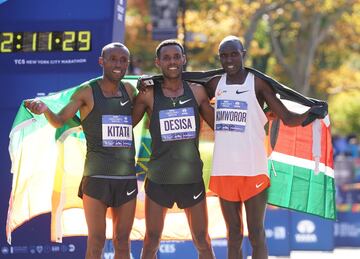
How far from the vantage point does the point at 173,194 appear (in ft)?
23.8

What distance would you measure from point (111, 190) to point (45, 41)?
8.56 ft

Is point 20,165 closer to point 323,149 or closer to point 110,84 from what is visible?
point 110,84

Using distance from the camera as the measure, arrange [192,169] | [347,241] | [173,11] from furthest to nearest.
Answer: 1. [173,11]
2. [347,241]
3. [192,169]

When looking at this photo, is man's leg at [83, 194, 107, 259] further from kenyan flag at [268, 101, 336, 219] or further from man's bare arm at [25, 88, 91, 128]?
kenyan flag at [268, 101, 336, 219]

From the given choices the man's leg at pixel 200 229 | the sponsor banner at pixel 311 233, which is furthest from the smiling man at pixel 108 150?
the sponsor banner at pixel 311 233

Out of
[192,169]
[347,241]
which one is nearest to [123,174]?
[192,169]

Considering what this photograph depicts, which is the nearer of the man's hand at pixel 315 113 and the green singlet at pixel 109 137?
the green singlet at pixel 109 137

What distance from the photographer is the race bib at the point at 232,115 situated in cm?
727

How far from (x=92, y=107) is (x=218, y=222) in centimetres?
278

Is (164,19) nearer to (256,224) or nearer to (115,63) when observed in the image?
(115,63)

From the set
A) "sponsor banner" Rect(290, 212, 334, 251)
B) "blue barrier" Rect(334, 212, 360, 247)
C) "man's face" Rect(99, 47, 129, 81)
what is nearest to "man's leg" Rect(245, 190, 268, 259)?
"man's face" Rect(99, 47, 129, 81)

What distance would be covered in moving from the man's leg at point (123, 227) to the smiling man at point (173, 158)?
15 centimetres

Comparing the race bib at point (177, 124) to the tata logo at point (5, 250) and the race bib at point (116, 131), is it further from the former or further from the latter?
the tata logo at point (5, 250)

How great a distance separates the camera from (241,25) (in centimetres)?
2427
